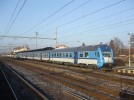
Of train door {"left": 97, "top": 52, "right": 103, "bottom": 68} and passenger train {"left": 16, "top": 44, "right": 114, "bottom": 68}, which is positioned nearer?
Result: train door {"left": 97, "top": 52, "right": 103, "bottom": 68}

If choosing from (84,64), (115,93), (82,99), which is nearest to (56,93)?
(82,99)

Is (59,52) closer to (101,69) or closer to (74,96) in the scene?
(101,69)

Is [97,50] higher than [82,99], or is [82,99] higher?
[97,50]

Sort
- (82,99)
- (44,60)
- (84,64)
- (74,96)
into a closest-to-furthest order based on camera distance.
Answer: (82,99) → (74,96) → (84,64) → (44,60)

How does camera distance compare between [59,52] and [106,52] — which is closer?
[106,52]

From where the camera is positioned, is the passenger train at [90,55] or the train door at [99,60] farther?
the passenger train at [90,55]

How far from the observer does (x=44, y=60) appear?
53062 millimetres

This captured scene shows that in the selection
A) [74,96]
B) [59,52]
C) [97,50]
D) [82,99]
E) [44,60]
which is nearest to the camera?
[82,99]

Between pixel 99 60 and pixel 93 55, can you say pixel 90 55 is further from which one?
pixel 99 60

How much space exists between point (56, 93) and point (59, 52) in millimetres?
A: 26986

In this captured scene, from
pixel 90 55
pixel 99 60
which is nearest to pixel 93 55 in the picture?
pixel 90 55

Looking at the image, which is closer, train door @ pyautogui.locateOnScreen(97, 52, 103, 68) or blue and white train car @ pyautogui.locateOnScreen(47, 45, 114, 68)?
train door @ pyautogui.locateOnScreen(97, 52, 103, 68)

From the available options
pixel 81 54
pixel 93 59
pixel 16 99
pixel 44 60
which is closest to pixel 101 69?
pixel 93 59

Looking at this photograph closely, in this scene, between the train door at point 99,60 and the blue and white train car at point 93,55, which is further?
the blue and white train car at point 93,55
